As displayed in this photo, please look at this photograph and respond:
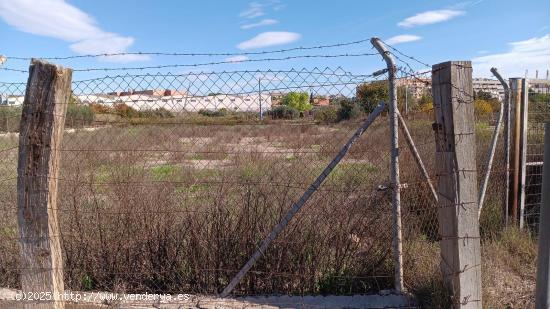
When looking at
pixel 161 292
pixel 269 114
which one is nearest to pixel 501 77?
pixel 269 114

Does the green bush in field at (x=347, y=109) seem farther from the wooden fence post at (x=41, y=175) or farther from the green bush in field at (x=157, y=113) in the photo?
the wooden fence post at (x=41, y=175)

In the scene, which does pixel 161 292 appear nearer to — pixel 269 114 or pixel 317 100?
pixel 269 114

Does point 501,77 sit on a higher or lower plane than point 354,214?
higher

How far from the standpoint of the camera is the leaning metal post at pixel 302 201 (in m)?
4.01

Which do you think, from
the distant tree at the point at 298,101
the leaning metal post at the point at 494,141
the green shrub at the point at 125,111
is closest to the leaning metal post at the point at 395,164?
the distant tree at the point at 298,101

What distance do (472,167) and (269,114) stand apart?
190 centimetres

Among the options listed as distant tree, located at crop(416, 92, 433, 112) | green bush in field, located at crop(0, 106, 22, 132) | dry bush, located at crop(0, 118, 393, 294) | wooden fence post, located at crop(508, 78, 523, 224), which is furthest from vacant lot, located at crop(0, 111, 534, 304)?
wooden fence post, located at crop(508, 78, 523, 224)

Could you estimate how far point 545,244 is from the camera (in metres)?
3.53

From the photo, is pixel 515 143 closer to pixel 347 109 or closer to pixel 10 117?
pixel 347 109

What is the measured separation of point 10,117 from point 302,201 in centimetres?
299

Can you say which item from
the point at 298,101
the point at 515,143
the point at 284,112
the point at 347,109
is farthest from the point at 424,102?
the point at 515,143

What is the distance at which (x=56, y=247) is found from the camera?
3.51m

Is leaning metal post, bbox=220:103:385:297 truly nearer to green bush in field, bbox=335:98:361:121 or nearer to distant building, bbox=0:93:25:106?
green bush in field, bbox=335:98:361:121

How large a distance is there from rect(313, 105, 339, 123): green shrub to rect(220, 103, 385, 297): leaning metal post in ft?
1.49
